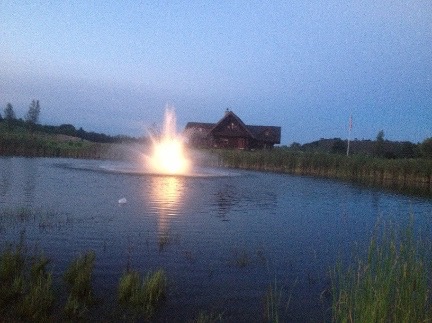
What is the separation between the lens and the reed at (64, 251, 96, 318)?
7.56 meters

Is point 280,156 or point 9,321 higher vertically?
point 280,156

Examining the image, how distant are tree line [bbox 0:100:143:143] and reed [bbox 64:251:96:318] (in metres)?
73.6

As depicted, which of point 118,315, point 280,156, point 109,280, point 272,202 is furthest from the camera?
point 280,156

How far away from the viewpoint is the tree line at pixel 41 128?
86.2 metres

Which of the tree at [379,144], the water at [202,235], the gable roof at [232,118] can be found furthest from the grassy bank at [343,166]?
the tree at [379,144]

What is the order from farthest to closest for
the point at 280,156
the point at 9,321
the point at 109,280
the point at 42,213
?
1. the point at 280,156
2. the point at 42,213
3. the point at 109,280
4. the point at 9,321

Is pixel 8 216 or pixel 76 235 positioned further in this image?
pixel 8 216

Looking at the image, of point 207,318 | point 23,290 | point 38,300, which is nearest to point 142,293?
point 207,318

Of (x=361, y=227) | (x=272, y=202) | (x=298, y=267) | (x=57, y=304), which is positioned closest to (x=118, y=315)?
(x=57, y=304)

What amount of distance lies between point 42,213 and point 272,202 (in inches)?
486

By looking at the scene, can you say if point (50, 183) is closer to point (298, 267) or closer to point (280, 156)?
point (298, 267)

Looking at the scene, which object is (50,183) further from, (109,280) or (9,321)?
(9,321)

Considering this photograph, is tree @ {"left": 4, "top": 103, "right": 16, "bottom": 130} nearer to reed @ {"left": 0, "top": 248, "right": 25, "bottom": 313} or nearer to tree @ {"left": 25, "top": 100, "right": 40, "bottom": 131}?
tree @ {"left": 25, "top": 100, "right": 40, "bottom": 131}

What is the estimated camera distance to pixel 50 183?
2633 centimetres
